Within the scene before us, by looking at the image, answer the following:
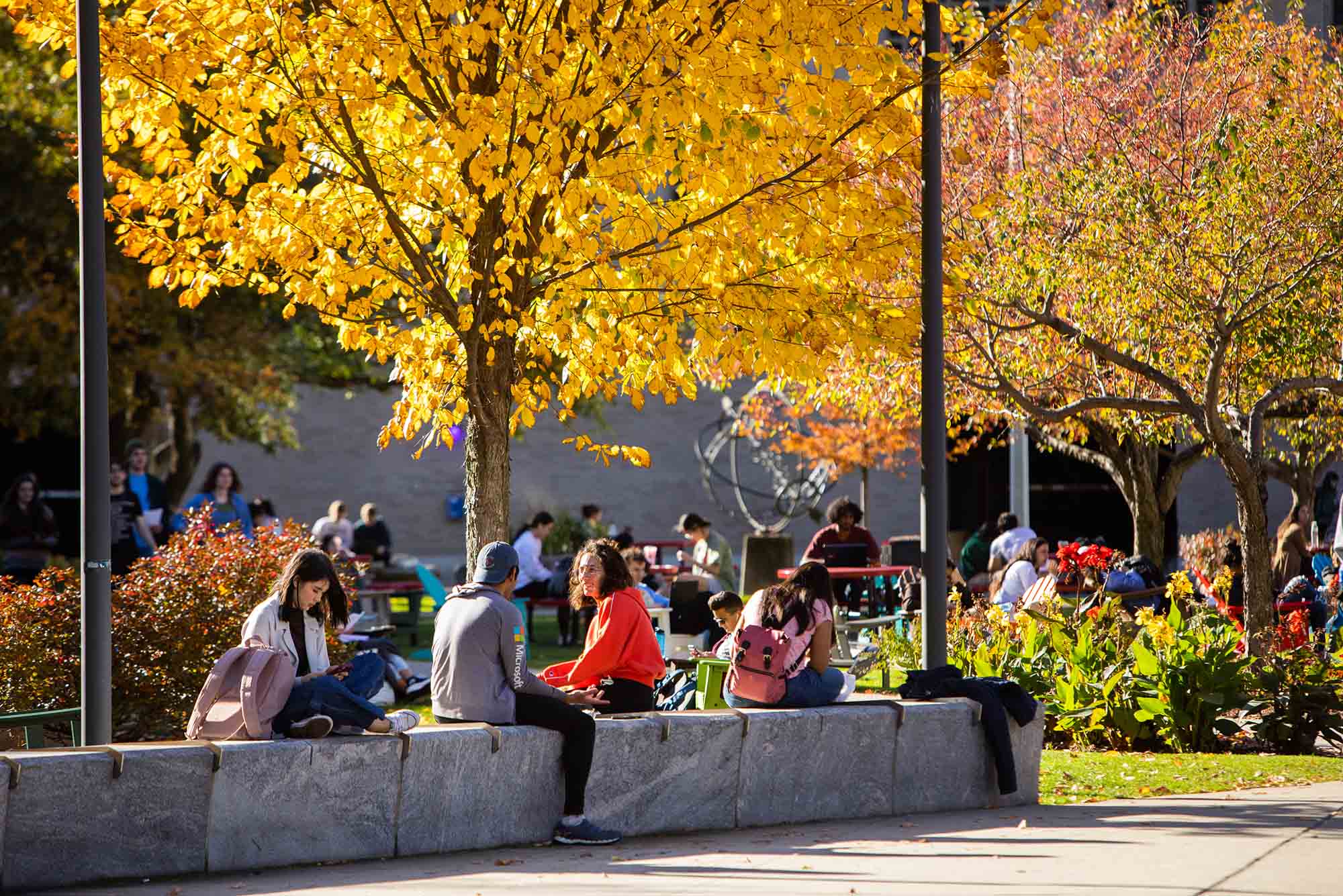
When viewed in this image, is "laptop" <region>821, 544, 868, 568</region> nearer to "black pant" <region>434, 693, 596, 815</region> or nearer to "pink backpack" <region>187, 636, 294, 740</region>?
"black pant" <region>434, 693, 596, 815</region>

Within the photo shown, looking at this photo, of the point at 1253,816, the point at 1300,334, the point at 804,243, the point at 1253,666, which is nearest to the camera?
the point at 1253,816

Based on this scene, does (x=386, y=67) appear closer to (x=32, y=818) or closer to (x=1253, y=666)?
(x=32, y=818)

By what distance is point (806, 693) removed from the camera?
27.6ft

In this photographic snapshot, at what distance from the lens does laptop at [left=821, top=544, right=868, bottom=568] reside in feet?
57.3

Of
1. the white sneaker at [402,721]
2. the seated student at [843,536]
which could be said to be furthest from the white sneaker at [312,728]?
the seated student at [843,536]

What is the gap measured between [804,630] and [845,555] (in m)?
9.21

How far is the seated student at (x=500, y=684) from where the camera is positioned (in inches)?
293

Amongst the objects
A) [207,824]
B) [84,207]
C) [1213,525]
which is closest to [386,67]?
[84,207]

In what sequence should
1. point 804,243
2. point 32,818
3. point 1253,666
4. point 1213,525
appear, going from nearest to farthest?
point 32,818 → point 804,243 → point 1253,666 → point 1213,525

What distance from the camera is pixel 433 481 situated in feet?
117

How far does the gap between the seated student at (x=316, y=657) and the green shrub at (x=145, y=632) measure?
1890 mm

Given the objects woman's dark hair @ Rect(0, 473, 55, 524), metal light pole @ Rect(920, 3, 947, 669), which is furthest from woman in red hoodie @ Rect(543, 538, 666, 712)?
woman's dark hair @ Rect(0, 473, 55, 524)

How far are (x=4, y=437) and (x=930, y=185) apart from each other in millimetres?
28025

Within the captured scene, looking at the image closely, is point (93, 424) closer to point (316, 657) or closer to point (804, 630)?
point (316, 657)
